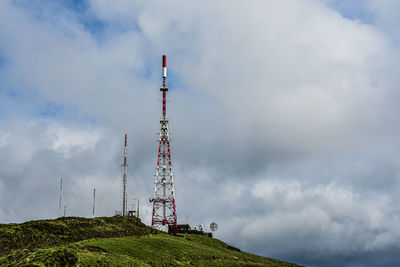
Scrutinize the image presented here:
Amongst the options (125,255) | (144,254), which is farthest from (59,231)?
(125,255)

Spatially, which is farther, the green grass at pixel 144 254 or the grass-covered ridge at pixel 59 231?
the grass-covered ridge at pixel 59 231

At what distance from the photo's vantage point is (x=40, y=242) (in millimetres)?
61094

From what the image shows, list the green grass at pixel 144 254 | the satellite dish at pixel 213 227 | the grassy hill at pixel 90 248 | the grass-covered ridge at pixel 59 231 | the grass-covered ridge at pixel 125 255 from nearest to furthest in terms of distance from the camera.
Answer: the grass-covered ridge at pixel 125 255 < the grassy hill at pixel 90 248 < the green grass at pixel 144 254 < the grass-covered ridge at pixel 59 231 < the satellite dish at pixel 213 227

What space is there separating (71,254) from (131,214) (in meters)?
85.5

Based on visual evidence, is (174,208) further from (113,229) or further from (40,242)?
(40,242)

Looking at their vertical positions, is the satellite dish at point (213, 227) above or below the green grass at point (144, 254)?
above

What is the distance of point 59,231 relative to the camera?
7331 centimetres

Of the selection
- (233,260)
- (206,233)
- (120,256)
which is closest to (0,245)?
(120,256)

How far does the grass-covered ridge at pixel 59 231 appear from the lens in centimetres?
5950

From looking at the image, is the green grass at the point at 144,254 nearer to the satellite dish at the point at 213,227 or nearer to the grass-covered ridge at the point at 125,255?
the grass-covered ridge at the point at 125,255

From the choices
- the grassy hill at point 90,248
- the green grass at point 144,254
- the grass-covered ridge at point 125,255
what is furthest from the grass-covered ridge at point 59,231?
the grass-covered ridge at point 125,255

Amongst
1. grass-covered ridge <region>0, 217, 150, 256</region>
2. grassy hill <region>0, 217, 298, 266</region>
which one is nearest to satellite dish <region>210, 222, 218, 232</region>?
grass-covered ridge <region>0, 217, 150, 256</region>

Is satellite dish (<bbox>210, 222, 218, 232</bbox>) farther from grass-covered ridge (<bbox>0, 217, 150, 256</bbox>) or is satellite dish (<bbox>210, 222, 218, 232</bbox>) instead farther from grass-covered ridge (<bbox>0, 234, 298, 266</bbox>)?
grass-covered ridge (<bbox>0, 234, 298, 266</bbox>)

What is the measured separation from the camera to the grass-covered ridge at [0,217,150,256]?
59.5 metres
